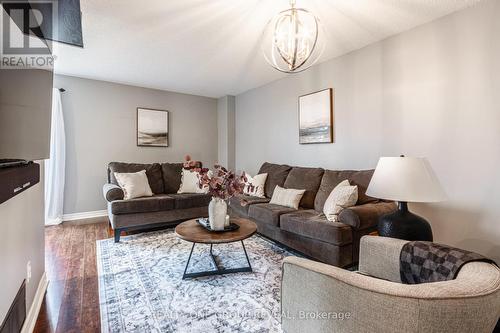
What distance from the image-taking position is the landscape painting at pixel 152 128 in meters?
4.89

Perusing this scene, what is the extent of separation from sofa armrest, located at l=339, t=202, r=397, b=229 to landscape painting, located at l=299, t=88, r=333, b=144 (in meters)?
1.29

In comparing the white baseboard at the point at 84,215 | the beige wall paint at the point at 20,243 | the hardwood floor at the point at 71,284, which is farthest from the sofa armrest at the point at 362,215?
the white baseboard at the point at 84,215

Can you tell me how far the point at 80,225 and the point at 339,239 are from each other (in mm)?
4006

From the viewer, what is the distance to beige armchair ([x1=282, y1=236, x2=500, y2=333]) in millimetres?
783

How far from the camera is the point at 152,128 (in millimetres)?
5004

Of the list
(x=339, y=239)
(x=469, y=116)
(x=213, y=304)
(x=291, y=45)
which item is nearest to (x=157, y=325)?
(x=213, y=304)

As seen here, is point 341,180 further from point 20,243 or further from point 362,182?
point 20,243

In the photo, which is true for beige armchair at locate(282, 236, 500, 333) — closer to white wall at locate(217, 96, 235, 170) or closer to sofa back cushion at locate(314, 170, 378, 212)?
sofa back cushion at locate(314, 170, 378, 212)

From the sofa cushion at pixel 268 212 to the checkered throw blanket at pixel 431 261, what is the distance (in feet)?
5.52

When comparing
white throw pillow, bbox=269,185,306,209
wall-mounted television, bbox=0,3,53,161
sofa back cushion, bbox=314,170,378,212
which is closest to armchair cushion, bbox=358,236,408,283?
sofa back cushion, bbox=314,170,378,212

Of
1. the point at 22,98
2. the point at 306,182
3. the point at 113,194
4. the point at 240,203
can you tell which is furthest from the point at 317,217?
the point at 113,194

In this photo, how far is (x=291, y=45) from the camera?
6.49ft

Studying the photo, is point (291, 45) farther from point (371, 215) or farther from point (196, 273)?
point (196, 273)

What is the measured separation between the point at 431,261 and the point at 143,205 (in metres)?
3.24
